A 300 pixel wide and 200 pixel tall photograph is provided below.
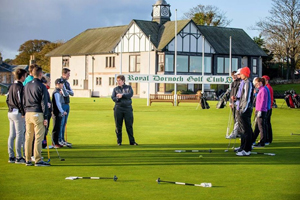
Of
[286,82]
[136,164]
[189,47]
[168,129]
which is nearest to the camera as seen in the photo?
[136,164]

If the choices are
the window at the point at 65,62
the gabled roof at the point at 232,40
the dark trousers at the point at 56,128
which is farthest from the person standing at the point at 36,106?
the window at the point at 65,62

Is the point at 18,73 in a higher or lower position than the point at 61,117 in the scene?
higher

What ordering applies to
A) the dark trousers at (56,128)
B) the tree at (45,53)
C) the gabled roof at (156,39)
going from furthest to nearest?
the tree at (45,53) < the gabled roof at (156,39) < the dark trousers at (56,128)

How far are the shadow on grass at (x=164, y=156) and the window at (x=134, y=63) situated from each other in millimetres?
57701

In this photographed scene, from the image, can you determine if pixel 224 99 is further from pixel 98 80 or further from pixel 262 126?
pixel 98 80

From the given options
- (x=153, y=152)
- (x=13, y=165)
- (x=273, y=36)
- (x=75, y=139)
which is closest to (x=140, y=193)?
(x=13, y=165)

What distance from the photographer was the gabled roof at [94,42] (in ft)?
261

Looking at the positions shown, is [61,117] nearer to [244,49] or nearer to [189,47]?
[189,47]

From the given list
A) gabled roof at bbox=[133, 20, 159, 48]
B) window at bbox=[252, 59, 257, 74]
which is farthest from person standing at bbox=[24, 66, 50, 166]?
window at bbox=[252, 59, 257, 74]

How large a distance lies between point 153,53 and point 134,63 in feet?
13.0

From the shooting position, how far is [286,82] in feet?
292

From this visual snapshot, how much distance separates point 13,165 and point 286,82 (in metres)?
81.3

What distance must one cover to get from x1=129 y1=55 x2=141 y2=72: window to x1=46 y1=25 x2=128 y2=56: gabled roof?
14.7ft

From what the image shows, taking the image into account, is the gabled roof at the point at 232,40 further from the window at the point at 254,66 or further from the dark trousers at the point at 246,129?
the dark trousers at the point at 246,129
